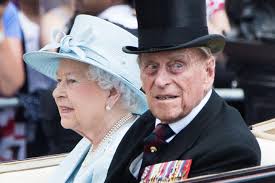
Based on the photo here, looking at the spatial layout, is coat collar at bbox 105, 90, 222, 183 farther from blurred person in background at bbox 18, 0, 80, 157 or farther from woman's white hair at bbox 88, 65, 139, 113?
blurred person in background at bbox 18, 0, 80, 157

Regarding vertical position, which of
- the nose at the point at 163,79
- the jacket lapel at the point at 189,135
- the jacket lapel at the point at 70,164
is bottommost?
the jacket lapel at the point at 70,164

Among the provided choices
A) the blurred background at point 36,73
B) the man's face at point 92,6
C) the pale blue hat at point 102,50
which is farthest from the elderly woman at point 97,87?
the man's face at point 92,6

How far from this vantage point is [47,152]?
607cm

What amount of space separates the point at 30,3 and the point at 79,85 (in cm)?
260

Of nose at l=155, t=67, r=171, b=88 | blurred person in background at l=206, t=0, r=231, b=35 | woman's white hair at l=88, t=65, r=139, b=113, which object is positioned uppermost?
nose at l=155, t=67, r=171, b=88

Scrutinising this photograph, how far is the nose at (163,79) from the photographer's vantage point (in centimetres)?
318

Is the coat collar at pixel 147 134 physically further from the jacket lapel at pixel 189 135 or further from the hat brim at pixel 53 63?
the hat brim at pixel 53 63

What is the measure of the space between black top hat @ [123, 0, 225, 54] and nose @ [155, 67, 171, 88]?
3.2 inches

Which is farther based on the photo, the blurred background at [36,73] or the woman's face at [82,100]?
the blurred background at [36,73]

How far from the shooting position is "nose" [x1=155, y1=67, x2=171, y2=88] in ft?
10.4

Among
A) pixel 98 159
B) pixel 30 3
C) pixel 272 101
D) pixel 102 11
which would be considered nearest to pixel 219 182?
pixel 98 159

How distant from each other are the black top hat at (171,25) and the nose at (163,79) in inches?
3.2

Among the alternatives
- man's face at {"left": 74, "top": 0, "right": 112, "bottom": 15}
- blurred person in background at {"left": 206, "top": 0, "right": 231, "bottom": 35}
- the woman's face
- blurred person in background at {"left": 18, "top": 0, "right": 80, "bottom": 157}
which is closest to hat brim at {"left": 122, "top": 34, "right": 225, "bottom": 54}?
the woman's face

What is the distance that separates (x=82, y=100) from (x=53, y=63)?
0.28 metres
